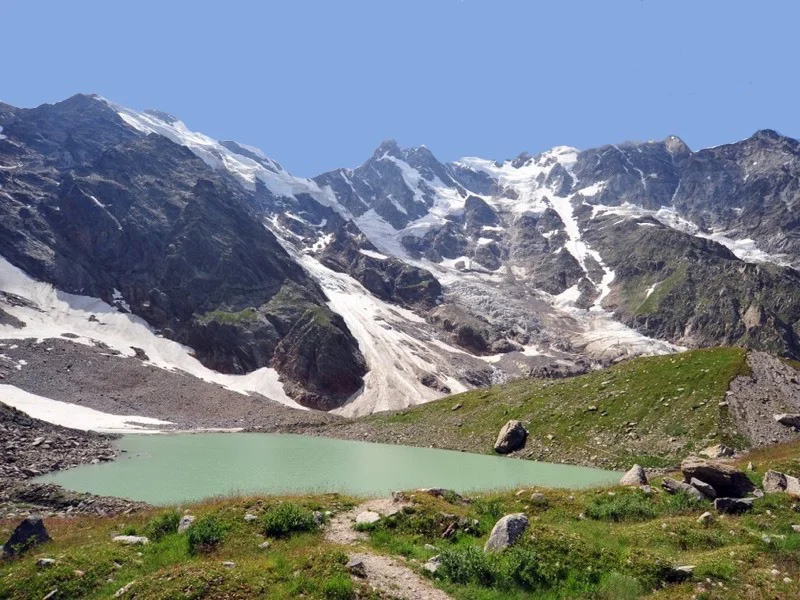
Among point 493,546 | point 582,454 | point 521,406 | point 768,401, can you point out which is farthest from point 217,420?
point 493,546

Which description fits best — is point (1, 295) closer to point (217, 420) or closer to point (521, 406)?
point (217, 420)

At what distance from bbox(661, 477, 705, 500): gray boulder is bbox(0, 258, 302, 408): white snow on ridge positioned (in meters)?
125

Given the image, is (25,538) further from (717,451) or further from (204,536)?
(717,451)

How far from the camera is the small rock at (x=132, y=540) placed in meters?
16.9

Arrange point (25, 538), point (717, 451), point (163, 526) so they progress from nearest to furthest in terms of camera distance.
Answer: point (25, 538) < point (163, 526) < point (717, 451)

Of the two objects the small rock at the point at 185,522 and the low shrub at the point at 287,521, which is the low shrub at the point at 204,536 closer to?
the small rock at the point at 185,522

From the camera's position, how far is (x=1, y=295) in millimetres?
141875

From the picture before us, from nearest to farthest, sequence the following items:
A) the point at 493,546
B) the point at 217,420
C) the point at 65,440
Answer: the point at 493,546
the point at 65,440
the point at 217,420

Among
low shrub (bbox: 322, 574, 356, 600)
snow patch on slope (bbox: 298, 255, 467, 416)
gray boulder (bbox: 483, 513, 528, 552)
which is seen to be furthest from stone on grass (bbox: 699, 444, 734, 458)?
snow patch on slope (bbox: 298, 255, 467, 416)

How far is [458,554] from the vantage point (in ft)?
46.9

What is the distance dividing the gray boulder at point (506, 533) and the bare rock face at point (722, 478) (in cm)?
1198

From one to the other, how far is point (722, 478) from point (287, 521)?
18.1m

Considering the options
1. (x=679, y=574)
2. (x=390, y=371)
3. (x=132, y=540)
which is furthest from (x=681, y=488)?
(x=390, y=371)

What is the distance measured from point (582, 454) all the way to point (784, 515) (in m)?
28.0
